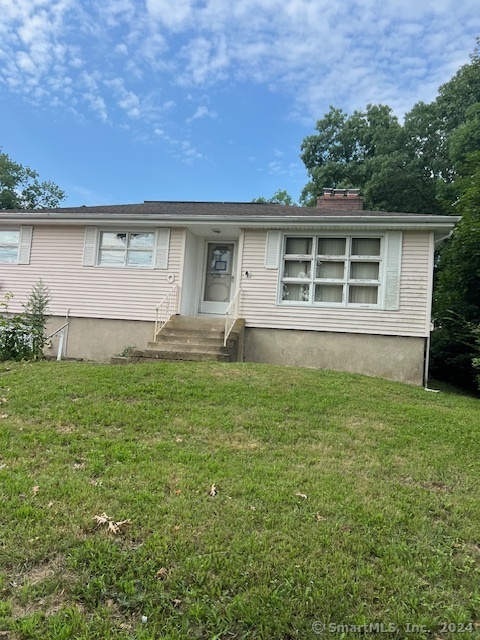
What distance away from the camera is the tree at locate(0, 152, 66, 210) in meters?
30.0

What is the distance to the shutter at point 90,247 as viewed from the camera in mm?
10055

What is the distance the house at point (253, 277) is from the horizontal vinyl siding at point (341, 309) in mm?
21

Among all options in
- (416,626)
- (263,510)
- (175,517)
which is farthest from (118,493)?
(416,626)

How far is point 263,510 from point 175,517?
1.98 feet

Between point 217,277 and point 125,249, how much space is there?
2.34 meters

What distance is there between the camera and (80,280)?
10.1 metres

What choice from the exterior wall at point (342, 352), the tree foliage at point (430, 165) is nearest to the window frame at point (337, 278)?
the exterior wall at point (342, 352)

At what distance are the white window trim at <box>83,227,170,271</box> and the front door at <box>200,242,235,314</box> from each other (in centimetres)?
123

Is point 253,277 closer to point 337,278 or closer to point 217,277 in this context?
point 217,277

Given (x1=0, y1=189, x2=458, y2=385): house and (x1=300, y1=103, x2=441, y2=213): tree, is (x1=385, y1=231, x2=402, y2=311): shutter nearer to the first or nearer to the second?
(x1=0, y1=189, x2=458, y2=385): house

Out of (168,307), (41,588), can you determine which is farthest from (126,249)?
(41,588)

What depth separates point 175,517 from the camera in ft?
8.96

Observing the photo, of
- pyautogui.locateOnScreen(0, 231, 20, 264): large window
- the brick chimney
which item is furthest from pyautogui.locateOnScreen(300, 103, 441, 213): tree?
pyautogui.locateOnScreen(0, 231, 20, 264): large window

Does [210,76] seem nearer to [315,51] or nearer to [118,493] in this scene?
[315,51]
